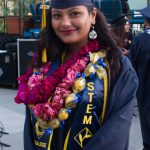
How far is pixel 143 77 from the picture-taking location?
391cm

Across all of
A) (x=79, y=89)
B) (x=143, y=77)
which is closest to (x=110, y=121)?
(x=79, y=89)

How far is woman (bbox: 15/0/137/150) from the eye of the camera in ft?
6.55

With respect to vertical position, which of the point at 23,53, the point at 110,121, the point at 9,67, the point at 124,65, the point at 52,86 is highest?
Answer: the point at 124,65

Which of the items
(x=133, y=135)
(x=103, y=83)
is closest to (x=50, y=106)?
(x=103, y=83)

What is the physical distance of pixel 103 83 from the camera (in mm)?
2033

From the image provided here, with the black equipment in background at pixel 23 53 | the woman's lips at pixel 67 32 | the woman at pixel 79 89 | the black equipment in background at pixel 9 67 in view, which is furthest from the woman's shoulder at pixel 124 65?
the black equipment in background at pixel 9 67

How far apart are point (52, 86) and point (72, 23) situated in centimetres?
35

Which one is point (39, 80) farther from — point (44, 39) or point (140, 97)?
point (140, 97)

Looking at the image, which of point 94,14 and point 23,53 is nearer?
Result: point 94,14

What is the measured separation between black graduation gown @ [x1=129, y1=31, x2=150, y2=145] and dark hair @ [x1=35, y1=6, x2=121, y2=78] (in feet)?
5.76

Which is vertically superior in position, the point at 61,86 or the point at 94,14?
the point at 94,14

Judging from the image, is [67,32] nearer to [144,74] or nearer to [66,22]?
[66,22]

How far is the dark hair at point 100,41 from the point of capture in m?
2.09

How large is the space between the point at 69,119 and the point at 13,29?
1059 centimetres
